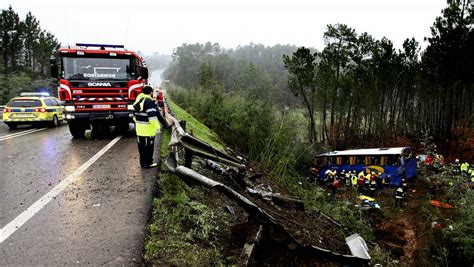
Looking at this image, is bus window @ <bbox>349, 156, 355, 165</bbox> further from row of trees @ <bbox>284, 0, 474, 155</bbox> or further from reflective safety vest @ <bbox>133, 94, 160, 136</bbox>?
reflective safety vest @ <bbox>133, 94, 160, 136</bbox>

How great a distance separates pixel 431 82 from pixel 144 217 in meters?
36.8

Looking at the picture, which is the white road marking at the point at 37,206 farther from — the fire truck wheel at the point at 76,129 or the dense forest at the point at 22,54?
the dense forest at the point at 22,54

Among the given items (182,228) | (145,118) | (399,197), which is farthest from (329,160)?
(182,228)

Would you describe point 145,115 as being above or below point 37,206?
above

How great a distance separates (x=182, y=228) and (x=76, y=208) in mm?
1798

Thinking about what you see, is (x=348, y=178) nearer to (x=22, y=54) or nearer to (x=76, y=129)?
(x=76, y=129)

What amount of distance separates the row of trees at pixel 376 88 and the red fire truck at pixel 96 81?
94.4 feet

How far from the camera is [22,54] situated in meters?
52.6

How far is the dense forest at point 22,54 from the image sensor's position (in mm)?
39991

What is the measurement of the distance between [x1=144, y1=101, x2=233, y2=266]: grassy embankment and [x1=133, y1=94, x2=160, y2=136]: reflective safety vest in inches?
52.4

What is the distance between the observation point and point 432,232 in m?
13.9

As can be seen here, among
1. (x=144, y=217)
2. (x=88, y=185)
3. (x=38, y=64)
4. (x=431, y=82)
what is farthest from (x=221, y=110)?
(x=38, y=64)

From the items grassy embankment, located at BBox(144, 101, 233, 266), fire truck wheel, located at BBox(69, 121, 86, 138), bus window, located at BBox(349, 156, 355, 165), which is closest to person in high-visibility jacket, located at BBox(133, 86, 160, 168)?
grassy embankment, located at BBox(144, 101, 233, 266)

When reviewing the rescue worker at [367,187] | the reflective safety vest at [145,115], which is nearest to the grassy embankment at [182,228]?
the reflective safety vest at [145,115]
